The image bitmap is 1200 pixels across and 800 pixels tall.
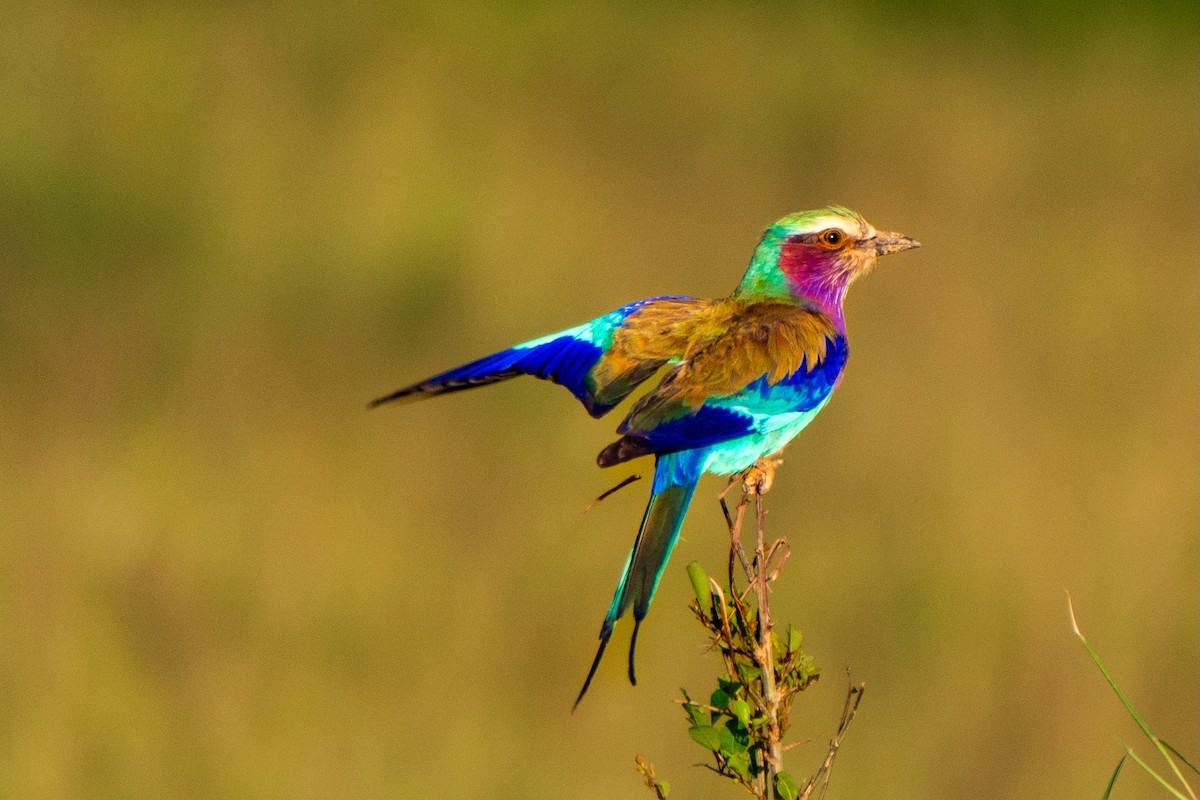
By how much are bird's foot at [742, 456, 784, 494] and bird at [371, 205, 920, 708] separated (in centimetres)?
2

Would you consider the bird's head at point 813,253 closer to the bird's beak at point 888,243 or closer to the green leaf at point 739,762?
the bird's beak at point 888,243

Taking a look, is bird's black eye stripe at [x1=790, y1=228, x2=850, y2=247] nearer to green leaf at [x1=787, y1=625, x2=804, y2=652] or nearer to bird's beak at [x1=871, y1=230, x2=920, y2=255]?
bird's beak at [x1=871, y1=230, x2=920, y2=255]

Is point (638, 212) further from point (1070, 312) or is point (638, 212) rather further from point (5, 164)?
point (5, 164)

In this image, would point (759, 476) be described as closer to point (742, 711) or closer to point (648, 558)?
point (648, 558)

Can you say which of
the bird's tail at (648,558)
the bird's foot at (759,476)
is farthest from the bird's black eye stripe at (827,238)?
the bird's tail at (648,558)

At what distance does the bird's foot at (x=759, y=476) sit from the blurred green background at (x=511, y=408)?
1.53 feet

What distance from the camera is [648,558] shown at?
2.68m

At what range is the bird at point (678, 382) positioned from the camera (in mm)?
2688

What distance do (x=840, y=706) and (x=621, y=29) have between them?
340 centimetres

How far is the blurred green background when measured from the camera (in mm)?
3992

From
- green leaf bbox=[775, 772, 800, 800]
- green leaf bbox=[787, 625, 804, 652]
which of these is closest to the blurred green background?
green leaf bbox=[787, 625, 804, 652]

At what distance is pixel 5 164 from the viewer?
5.34 meters

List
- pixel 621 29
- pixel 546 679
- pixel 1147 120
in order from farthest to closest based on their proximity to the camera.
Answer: pixel 621 29 → pixel 1147 120 → pixel 546 679

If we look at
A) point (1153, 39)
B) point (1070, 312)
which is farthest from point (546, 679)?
point (1153, 39)
